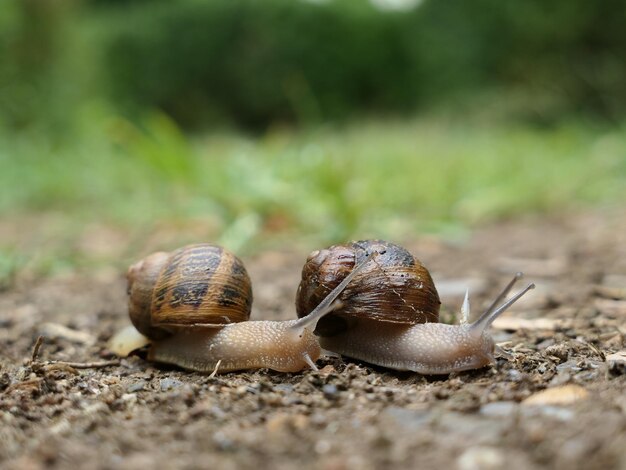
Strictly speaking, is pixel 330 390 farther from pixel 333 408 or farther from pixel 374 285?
pixel 374 285

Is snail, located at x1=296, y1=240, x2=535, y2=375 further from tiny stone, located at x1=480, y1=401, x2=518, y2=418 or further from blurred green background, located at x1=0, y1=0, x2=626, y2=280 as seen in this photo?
blurred green background, located at x1=0, y1=0, x2=626, y2=280

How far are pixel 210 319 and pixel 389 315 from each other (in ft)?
2.03

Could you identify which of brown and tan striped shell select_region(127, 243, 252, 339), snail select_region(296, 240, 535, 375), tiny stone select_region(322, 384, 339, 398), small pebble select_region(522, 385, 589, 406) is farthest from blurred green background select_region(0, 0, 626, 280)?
small pebble select_region(522, 385, 589, 406)

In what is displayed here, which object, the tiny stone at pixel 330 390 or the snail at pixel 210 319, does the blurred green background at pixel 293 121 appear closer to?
the snail at pixel 210 319

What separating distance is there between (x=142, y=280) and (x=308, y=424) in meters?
1.10

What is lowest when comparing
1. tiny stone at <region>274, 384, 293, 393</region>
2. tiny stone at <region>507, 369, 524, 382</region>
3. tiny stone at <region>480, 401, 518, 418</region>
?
tiny stone at <region>274, 384, 293, 393</region>

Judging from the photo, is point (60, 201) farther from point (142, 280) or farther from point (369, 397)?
point (369, 397)

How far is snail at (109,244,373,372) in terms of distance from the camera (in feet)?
7.14

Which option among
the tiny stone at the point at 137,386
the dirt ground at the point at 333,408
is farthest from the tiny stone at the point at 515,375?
the tiny stone at the point at 137,386

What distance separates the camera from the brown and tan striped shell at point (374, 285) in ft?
7.17

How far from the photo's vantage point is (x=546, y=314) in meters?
2.83

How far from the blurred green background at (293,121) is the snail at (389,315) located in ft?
7.18

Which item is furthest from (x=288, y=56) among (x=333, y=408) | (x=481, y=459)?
(x=481, y=459)

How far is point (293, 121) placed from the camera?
53.2 ft
